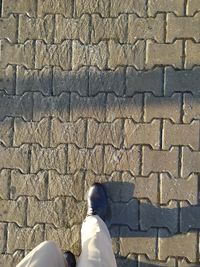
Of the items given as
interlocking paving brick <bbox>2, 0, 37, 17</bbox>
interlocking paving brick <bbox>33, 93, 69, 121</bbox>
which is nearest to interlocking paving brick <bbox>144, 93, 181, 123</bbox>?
interlocking paving brick <bbox>33, 93, 69, 121</bbox>

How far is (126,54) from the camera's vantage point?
3086 millimetres

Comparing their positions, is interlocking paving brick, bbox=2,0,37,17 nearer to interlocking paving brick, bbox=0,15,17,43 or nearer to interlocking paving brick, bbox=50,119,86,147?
interlocking paving brick, bbox=0,15,17,43

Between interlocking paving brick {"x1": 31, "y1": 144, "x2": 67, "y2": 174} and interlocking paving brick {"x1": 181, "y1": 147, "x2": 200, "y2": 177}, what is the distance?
0.66 m

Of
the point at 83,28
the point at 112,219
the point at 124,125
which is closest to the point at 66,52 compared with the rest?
the point at 83,28

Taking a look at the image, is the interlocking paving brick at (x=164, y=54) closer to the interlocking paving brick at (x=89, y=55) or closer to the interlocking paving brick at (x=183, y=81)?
the interlocking paving brick at (x=183, y=81)

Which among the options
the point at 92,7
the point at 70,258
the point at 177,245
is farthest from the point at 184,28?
the point at 70,258

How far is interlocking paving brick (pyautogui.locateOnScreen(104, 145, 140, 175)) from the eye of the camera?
306 cm

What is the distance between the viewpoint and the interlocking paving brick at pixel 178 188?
301 cm

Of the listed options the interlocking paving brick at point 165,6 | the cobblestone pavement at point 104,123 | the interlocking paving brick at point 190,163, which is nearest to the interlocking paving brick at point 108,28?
the cobblestone pavement at point 104,123

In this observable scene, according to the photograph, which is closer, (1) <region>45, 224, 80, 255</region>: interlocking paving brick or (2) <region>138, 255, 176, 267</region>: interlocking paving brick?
(2) <region>138, 255, 176, 267</region>: interlocking paving brick

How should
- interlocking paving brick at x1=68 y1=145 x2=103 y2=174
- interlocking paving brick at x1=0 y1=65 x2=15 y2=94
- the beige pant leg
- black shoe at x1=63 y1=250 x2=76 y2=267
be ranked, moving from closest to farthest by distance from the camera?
the beige pant leg, black shoe at x1=63 y1=250 x2=76 y2=267, interlocking paving brick at x1=68 y1=145 x2=103 y2=174, interlocking paving brick at x1=0 y1=65 x2=15 y2=94

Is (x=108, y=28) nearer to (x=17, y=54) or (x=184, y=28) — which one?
(x=184, y=28)

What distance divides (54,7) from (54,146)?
2.60 ft

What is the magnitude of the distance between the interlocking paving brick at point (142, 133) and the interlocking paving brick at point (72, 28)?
1.81 feet
